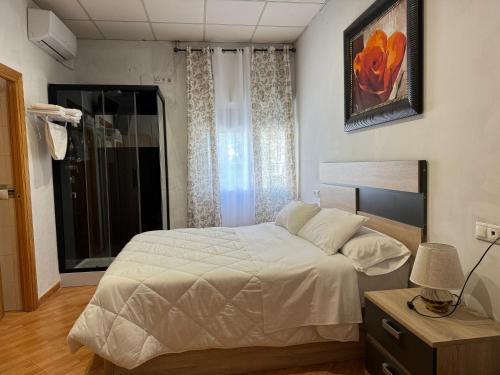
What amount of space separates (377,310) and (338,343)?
0.50m

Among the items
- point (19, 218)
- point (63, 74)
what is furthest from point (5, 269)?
point (63, 74)

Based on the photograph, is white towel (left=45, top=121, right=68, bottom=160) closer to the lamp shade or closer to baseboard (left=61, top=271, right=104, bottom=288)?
baseboard (left=61, top=271, right=104, bottom=288)

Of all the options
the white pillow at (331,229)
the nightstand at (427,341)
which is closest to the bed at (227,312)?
the white pillow at (331,229)

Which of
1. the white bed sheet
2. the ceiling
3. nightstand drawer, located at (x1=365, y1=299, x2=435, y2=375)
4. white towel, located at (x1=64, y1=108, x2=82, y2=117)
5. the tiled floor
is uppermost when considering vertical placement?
the ceiling

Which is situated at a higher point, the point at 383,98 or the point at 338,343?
the point at 383,98

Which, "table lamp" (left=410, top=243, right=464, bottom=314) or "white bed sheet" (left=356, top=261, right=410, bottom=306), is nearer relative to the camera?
"table lamp" (left=410, top=243, right=464, bottom=314)

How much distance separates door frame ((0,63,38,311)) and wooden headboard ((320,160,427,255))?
272cm

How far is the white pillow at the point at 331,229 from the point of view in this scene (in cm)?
230

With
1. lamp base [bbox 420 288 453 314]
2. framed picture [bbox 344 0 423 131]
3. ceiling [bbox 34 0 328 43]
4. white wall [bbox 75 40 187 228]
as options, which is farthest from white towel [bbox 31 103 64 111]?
lamp base [bbox 420 288 453 314]

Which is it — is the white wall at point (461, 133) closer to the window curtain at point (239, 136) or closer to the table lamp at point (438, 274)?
the table lamp at point (438, 274)

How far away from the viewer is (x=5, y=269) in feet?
9.95

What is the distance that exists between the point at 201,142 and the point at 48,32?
185 centimetres

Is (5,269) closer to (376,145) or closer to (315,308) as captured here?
(315,308)

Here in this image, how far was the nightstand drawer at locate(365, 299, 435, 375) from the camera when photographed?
1.41m
